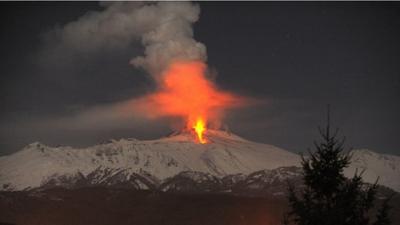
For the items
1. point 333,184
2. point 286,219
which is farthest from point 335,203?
point 286,219

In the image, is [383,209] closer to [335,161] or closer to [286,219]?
[335,161]

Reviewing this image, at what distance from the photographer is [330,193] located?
24734 millimetres

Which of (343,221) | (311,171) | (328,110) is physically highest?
(328,110)

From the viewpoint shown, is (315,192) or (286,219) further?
(286,219)

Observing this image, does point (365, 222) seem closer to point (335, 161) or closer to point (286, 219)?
point (335, 161)

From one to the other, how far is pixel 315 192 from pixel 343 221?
210 cm

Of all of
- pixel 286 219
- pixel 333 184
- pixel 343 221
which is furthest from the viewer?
pixel 286 219

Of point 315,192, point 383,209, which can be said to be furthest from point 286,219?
point 383,209

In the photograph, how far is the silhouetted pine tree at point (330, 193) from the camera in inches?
939

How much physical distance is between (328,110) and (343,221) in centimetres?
431

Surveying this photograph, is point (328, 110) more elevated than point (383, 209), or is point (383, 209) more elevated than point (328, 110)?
point (328, 110)

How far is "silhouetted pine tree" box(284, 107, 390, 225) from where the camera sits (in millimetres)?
23859

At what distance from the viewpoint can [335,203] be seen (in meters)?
24.3

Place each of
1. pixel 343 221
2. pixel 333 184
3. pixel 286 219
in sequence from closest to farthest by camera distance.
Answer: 1. pixel 343 221
2. pixel 333 184
3. pixel 286 219
